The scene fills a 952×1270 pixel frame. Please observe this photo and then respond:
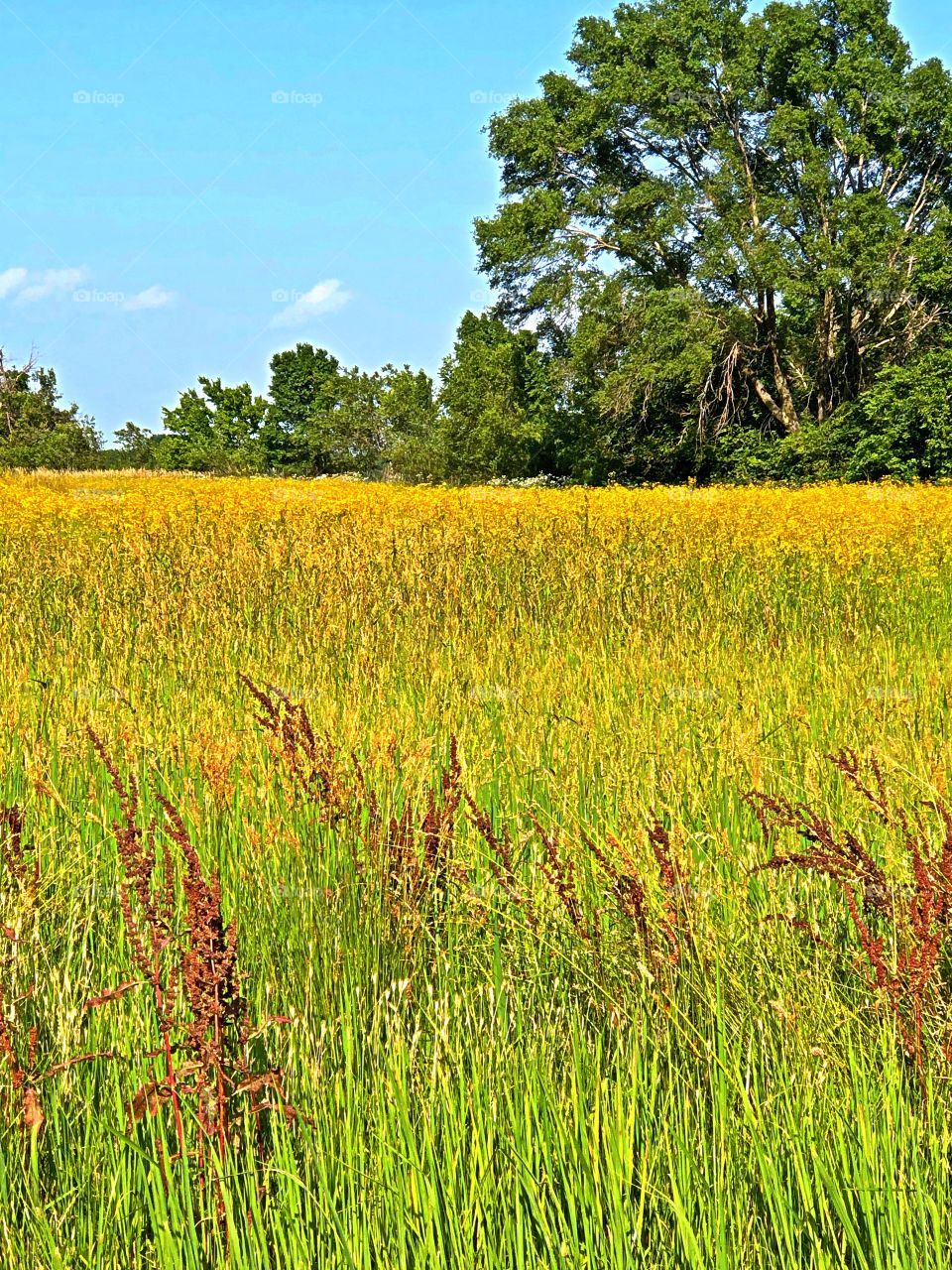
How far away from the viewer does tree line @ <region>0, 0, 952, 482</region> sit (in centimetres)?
2752

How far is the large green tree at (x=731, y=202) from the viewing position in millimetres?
27672

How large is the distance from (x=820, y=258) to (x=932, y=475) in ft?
22.3

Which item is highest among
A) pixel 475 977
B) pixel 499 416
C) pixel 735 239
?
pixel 735 239

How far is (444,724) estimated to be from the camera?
385 cm

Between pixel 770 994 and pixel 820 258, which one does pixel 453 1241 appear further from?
pixel 820 258

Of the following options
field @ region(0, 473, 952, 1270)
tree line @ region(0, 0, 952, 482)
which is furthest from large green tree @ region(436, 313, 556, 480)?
field @ region(0, 473, 952, 1270)

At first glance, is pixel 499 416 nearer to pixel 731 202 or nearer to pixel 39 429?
pixel 731 202

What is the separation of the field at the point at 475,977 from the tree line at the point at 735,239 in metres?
24.0

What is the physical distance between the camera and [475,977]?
83.3 inches

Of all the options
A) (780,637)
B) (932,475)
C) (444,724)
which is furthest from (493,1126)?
(932,475)

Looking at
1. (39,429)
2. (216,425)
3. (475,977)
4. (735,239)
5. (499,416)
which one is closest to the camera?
(475,977)

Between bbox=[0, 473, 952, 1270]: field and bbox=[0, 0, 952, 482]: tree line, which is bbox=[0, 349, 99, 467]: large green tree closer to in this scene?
bbox=[0, 0, 952, 482]: tree line

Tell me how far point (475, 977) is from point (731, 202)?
29.5m

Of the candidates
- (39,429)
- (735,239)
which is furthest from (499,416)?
(39,429)
